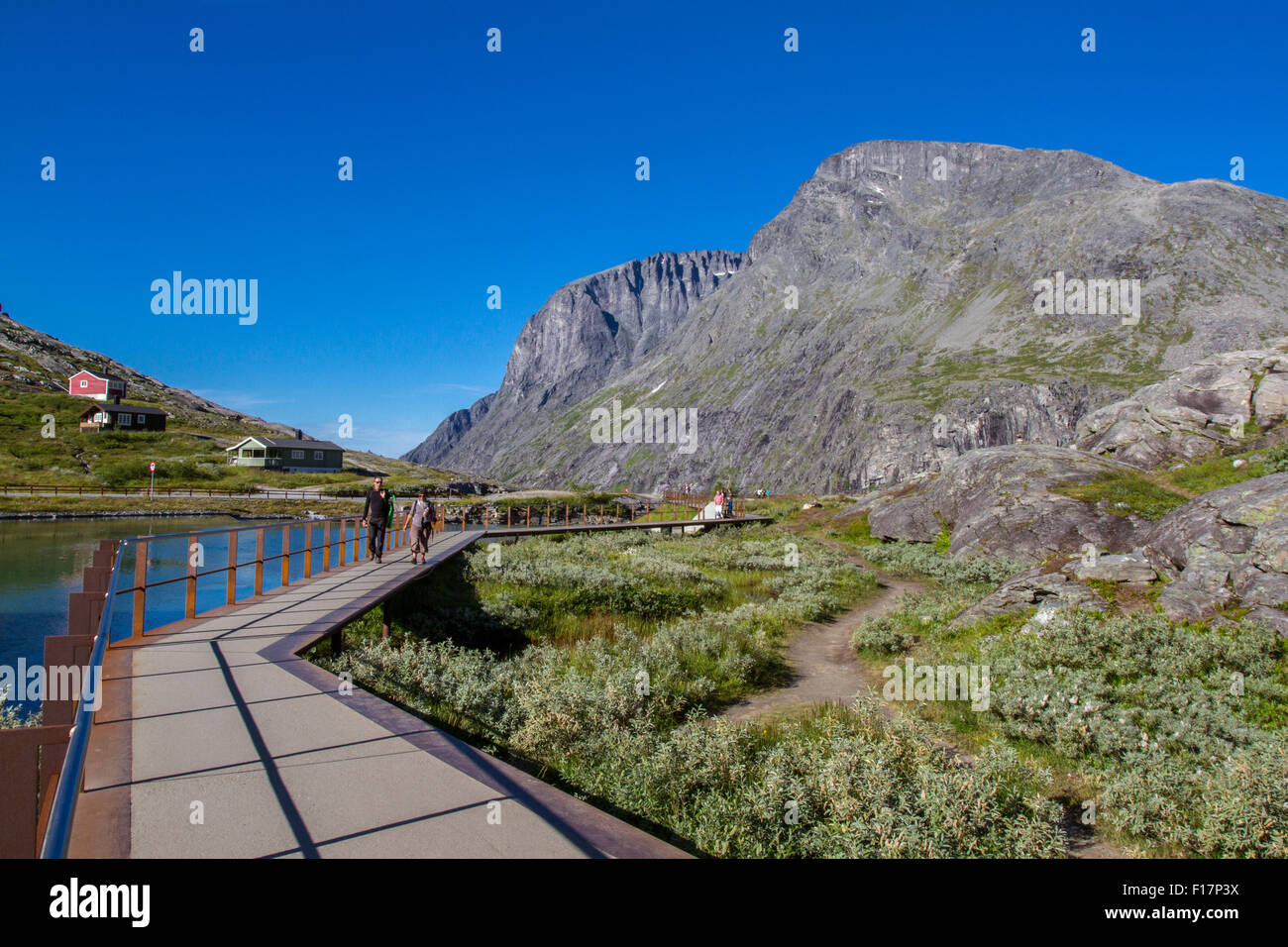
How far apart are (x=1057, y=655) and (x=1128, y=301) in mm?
137219

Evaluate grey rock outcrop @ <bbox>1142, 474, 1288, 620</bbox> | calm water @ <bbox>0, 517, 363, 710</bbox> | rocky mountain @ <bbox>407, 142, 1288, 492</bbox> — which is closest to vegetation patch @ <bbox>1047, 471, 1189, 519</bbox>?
grey rock outcrop @ <bbox>1142, 474, 1288, 620</bbox>

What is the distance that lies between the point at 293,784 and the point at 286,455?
340ft

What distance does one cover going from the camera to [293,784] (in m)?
4.52

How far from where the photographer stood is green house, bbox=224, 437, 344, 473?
92.9 m

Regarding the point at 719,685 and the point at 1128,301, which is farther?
the point at 1128,301

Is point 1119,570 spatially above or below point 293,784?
above

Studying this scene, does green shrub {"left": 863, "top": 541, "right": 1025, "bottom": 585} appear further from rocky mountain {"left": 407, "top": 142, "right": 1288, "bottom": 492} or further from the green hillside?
rocky mountain {"left": 407, "top": 142, "right": 1288, "bottom": 492}

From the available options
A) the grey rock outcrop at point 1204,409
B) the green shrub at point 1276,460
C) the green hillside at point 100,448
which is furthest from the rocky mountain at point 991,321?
the green shrub at point 1276,460

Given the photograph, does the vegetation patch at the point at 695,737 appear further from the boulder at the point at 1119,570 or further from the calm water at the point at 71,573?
the boulder at the point at 1119,570

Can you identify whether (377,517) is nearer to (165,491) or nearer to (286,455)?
(165,491)

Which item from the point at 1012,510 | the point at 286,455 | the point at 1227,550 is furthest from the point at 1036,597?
the point at 286,455

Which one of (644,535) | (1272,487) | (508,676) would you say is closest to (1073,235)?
(644,535)
